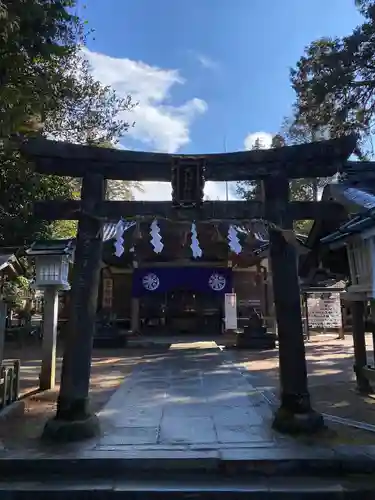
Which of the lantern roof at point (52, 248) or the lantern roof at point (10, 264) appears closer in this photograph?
the lantern roof at point (10, 264)

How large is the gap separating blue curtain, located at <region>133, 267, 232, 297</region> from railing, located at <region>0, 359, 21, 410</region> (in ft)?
37.9

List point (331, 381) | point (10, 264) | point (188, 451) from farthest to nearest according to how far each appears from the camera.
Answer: point (331, 381) < point (10, 264) < point (188, 451)

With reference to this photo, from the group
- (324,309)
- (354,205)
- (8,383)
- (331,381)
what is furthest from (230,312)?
(8,383)

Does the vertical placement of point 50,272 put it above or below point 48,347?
above

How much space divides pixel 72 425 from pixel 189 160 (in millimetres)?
3669

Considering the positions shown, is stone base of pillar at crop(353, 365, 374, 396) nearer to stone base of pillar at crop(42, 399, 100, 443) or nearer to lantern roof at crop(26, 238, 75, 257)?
stone base of pillar at crop(42, 399, 100, 443)

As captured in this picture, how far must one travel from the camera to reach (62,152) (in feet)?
18.0

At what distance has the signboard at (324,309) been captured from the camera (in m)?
15.7

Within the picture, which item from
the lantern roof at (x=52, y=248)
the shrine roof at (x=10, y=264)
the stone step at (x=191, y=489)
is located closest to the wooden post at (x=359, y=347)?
the stone step at (x=191, y=489)

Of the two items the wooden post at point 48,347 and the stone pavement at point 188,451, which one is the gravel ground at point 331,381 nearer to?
the stone pavement at point 188,451

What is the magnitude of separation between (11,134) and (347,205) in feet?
23.4

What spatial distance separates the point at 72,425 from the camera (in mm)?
4898

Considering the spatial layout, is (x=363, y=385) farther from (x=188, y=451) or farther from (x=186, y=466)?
(x=186, y=466)

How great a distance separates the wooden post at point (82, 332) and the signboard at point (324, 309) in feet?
39.7
